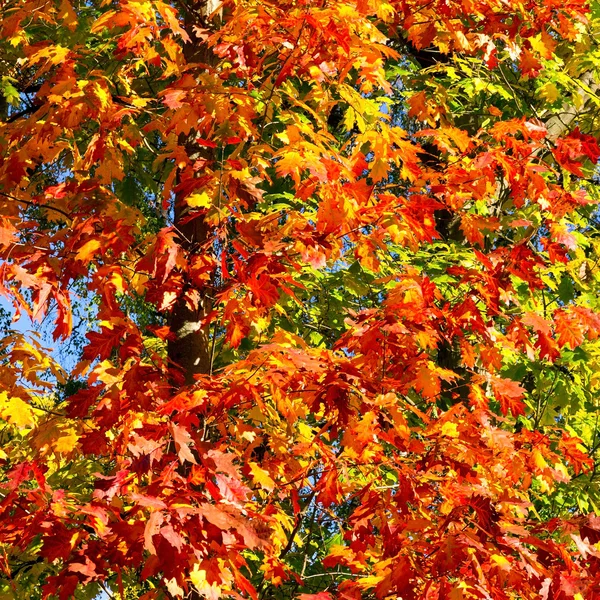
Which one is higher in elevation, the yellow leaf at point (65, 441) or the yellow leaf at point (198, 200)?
the yellow leaf at point (198, 200)

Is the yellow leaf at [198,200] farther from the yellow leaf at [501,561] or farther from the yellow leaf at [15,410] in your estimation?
the yellow leaf at [501,561]

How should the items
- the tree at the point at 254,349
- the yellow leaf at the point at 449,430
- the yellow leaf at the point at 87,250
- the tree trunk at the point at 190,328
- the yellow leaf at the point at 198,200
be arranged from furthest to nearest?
the tree trunk at the point at 190,328 → the yellow leaf at the point at 449,430 → the yellow leaf at the point at 198,200 → the yellow leaf at the point at 87,250 → the tree at the point at 254,349

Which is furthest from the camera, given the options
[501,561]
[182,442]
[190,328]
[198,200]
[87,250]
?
[190,328]

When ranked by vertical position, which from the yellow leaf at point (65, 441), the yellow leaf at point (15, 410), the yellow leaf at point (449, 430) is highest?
the yellow leaf at point (15, 410)

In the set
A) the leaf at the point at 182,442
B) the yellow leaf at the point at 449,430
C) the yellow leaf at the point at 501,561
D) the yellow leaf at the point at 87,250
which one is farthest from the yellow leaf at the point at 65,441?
Result: the yellow leaf at the point at 501,561

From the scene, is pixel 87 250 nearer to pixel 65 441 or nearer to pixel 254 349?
pixel 254 349

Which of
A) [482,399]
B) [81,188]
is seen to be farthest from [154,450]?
[482,399]

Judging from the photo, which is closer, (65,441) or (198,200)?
(198,200)

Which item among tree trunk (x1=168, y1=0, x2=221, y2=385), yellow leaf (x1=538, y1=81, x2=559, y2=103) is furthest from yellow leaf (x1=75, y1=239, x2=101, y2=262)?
yellow leaf (x1=538, y1=81, x2=559, y2=103)

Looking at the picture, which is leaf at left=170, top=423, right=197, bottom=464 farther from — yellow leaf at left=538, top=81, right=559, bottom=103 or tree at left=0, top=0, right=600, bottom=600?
yellow leaf at left=538, top=81, right=559, bottom=103

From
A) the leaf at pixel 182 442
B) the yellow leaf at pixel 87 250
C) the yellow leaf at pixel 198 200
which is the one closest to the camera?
the leaf at pixel 182 442

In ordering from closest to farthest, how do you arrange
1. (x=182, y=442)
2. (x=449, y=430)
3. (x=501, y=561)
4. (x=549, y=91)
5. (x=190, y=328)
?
1. (x=182, y=442)
2. (x=501, y=561)
3. (x=449, y=430)
4. (x=190, y=328)
5. (x=549, y=91)

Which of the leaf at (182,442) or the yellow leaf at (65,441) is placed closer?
the leaf at (182,442)

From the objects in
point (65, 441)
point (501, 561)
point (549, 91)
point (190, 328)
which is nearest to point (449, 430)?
point (501, 561)
